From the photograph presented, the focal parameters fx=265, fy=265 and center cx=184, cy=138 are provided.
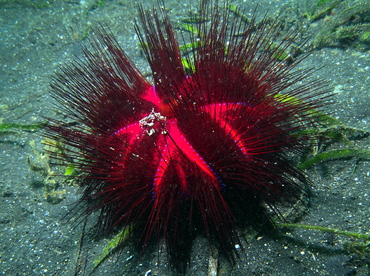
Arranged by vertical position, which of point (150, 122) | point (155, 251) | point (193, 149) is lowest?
point (155, 251)

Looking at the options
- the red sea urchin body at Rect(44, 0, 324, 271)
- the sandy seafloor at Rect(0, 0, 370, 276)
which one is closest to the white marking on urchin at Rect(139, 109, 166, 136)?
the red sea urchin body at Rect(44, 0, 324, 271)

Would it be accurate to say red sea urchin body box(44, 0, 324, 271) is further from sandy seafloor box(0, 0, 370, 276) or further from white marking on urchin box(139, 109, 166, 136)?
sandy seafloor box(0, 0, 370, 276)

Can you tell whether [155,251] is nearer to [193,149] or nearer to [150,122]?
[193,149]

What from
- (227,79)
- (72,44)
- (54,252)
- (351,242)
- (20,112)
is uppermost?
(72,44)

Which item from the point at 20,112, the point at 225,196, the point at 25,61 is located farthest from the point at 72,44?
the point at 225,196

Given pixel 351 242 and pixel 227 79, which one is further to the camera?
pixel 227 79

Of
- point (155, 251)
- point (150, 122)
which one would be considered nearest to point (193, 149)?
point (150, 122)

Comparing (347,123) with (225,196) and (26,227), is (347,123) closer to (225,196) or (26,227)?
(225,196)
